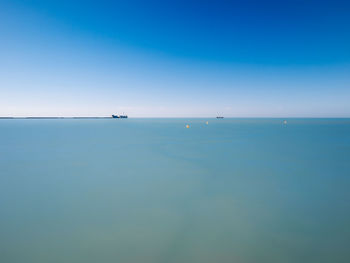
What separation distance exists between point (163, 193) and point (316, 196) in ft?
23.9

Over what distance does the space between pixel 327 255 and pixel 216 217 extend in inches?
125

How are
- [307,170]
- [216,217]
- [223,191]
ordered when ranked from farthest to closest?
[307,170] → [223,191] → [216,217]

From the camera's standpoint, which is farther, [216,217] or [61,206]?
[61,206]

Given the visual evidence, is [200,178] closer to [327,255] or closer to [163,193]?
[163,193]

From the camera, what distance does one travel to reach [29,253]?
16.2 feet

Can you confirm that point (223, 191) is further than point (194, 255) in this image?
Yes

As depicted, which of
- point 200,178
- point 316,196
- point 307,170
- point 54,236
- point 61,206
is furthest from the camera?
point 307,170

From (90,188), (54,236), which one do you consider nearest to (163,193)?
(90,188)

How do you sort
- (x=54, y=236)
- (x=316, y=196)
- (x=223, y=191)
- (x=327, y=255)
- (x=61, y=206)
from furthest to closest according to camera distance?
(x=223, y=191), (x=316, y=196), (x=61, y=206), (x=54, y=236), (x=327, y=255)

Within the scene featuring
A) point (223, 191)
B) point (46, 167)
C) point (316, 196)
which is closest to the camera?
point (316, 196)

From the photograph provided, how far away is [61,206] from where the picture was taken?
7.32 meters

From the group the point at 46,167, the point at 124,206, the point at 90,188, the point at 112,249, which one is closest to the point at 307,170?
the point at 124,206

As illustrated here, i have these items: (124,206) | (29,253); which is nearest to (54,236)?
(29,253)

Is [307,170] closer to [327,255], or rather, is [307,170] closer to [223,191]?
[223,191]
